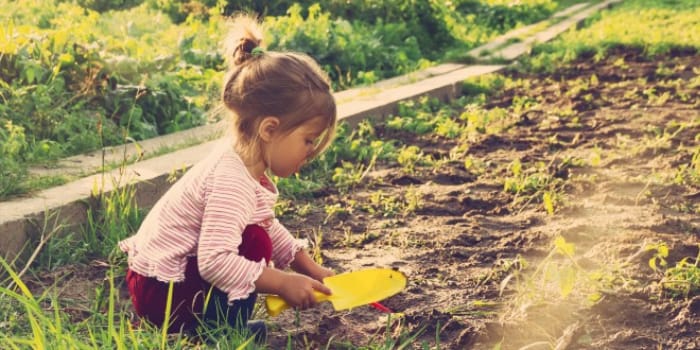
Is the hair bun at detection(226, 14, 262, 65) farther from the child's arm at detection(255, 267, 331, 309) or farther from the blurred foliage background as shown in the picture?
the blurred foliage background

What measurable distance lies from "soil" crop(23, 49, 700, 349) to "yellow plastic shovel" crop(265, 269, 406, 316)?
96mm

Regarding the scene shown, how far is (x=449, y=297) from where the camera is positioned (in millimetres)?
3547

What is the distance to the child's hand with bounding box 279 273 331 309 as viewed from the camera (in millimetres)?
3012

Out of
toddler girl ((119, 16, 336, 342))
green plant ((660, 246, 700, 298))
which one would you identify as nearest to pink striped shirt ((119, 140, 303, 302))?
toddler girl ((119, 16, 336, 342))

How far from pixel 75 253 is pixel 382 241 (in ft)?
3.99

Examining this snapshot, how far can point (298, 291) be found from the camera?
9.89 feet

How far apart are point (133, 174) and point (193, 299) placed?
53.6 inches

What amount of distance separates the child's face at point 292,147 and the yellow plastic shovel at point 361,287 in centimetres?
38

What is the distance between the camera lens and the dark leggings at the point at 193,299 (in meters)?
3.03

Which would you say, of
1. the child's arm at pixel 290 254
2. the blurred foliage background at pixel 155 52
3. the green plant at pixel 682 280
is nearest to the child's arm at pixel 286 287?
the child's arm at pixel 290 254

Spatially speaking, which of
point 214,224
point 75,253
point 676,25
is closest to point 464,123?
point 75,253

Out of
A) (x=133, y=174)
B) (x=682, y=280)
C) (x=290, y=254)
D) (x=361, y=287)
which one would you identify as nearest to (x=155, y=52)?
(x=133, y=174)

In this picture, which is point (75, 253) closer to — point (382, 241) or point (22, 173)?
point (22, 173)

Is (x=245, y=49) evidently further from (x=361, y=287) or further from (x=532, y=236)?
(x=532, y=236)
